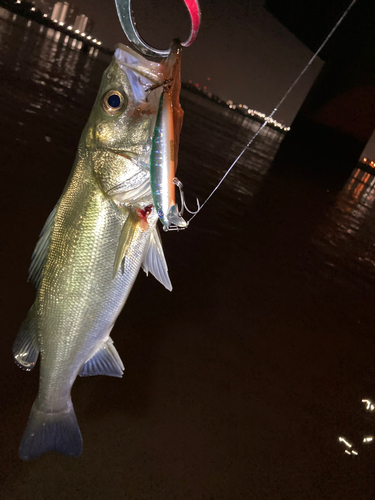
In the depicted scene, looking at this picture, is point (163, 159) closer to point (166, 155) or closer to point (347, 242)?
point (166, 155)

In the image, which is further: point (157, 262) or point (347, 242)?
point (347, 242)

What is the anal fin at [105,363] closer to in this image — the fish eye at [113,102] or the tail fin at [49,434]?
the tail fin at [49,434]

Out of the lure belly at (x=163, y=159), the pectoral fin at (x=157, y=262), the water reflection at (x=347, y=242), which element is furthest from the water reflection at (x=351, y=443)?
the water reflection at (x=347, y=242)

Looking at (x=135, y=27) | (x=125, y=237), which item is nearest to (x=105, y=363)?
(x=125, y=237)

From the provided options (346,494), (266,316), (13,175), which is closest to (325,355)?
(266,316)

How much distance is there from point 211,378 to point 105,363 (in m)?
1.54

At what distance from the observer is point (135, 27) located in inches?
56.1

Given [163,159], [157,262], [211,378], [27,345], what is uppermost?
[163,159]

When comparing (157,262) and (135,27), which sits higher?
(135,27)

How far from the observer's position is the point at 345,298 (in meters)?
5.71

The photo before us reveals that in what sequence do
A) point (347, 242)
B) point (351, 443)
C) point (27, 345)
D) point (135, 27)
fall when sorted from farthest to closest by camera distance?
1. point (347, 242)
2. point (351, 443)
3. point (27, 345)
4. point (135, 27)

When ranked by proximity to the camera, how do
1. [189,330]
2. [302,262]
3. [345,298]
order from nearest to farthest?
[189,330] < [345,298] < [302,262]

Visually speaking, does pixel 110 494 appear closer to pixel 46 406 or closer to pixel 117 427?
pixel 117 427

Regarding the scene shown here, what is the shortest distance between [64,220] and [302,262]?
223 inches
